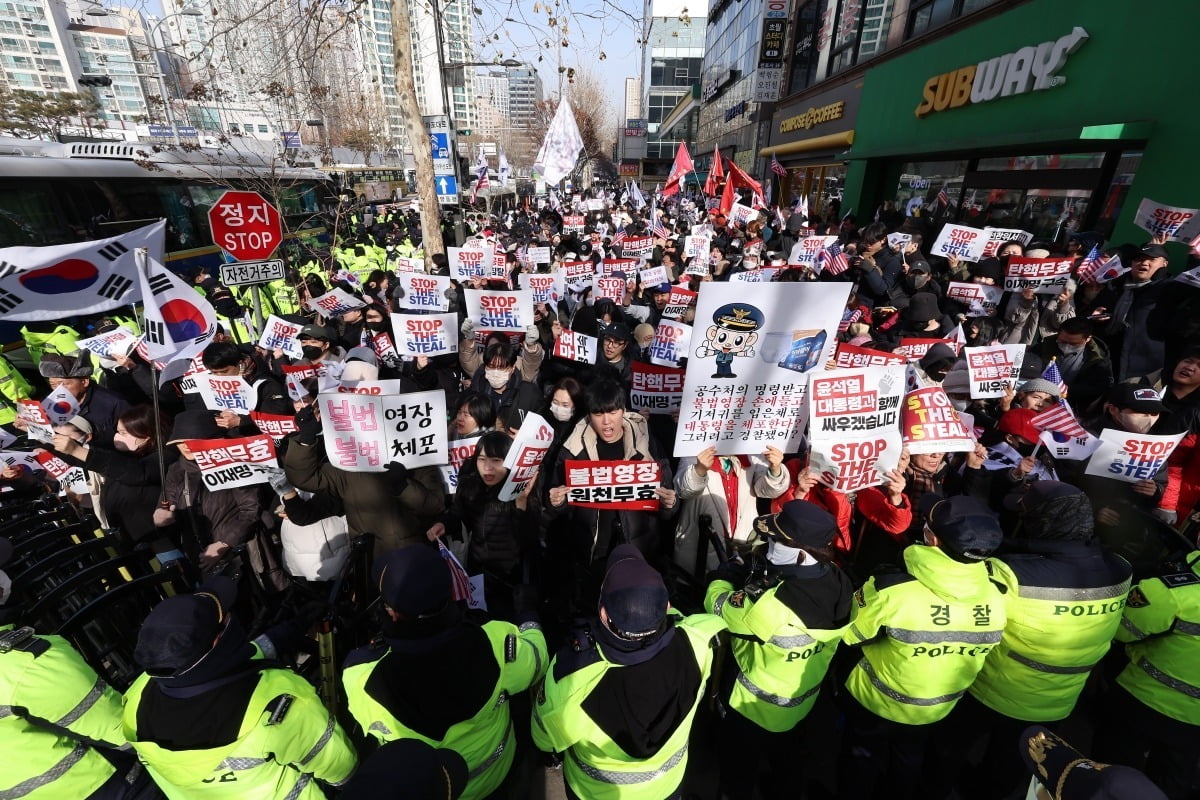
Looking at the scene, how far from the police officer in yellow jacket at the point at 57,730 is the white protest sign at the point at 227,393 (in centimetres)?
251

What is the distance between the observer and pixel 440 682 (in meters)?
2.11

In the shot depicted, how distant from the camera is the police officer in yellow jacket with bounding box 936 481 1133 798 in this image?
7.91 ft

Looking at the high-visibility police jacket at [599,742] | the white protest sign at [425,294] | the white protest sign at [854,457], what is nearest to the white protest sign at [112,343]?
the white protest sign at [425,294]

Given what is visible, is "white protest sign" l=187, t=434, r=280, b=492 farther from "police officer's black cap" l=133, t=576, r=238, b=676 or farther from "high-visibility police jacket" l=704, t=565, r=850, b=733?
"high-visibility police jacket" l=704, t=565, r=850, b=733

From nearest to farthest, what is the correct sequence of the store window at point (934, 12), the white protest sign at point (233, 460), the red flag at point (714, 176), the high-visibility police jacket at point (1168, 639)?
the high-visibility police jacket at point (1168, 639) → the white protest sign at point (233, 460) → the store window at point (934, 12) → the red flag at point (714, 176)

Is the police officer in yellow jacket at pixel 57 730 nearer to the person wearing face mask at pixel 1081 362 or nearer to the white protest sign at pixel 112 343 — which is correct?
the white protest sign at pixel 112 343

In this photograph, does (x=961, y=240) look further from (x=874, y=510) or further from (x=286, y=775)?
(x=286, y=775)

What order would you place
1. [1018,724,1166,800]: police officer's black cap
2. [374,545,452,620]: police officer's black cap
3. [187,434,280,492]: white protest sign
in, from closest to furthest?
[1018,724,1166,800]: police officer's black cap
[374,545,452,620]: police officer's black cap
[187,434,280,492]: white protest sign

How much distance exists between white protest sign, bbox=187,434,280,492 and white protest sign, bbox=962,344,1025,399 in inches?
206

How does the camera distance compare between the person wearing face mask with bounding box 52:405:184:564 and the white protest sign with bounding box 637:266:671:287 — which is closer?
the person wearing face mask with bounding box 52:405:184:564

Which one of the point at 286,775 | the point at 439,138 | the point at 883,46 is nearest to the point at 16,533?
the point at 286,775

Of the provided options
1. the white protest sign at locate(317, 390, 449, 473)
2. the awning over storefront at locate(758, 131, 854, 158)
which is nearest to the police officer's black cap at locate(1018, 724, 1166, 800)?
the white protest sign at locate(317, 390, 449, 473)

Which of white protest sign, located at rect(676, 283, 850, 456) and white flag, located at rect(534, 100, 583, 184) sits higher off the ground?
white flag, located at rect(534, 100, 583, 184)

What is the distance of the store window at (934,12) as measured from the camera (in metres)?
13.8
